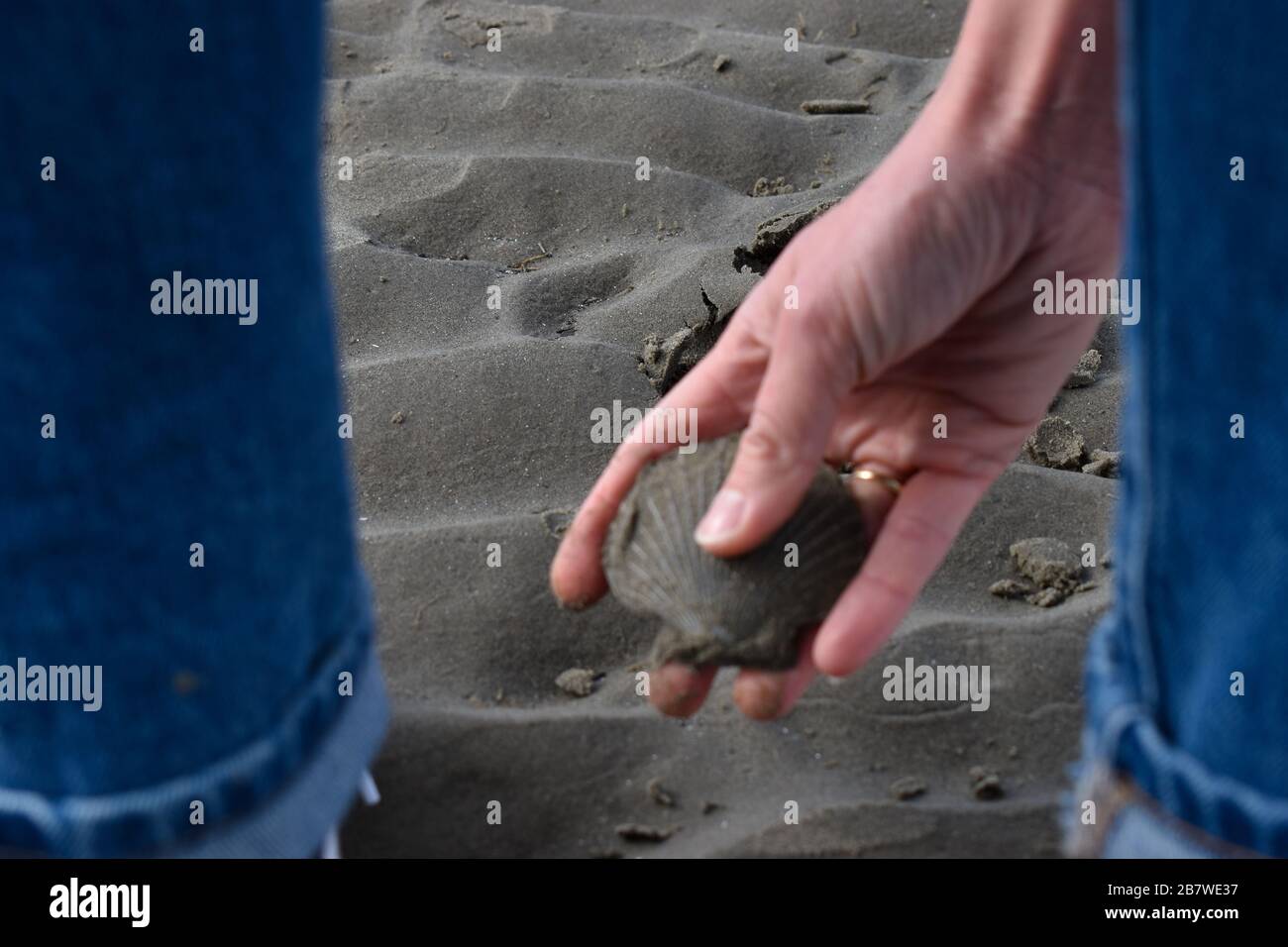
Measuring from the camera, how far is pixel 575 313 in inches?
96.7

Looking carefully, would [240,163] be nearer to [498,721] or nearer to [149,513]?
[149,513]

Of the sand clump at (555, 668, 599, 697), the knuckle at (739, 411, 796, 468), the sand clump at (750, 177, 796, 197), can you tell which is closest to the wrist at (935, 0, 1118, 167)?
the knuckle at (739, 411, 796, 468)

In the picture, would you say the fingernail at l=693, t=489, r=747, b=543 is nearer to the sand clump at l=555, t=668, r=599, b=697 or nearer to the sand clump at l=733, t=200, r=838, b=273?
the sand clump at l=555, t=668, r=599, b=697

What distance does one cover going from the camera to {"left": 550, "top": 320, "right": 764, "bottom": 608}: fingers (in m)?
1.78

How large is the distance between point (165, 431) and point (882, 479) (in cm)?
103

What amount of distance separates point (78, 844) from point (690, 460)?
2.81 ft

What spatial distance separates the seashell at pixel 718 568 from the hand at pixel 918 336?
34 mm

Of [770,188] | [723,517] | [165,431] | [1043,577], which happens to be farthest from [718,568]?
[770,188]

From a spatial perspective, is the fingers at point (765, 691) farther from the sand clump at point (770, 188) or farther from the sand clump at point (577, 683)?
the sand clump at point (770, 188)

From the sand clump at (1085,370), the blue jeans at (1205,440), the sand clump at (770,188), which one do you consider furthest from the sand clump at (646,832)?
the sand clump at (770,188)

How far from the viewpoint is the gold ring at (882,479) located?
185cm

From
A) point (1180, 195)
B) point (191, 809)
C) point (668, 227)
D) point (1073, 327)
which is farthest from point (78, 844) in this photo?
point (668, 227)

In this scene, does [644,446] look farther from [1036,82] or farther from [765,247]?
[765,247]

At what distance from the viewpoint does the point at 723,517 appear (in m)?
1.60
